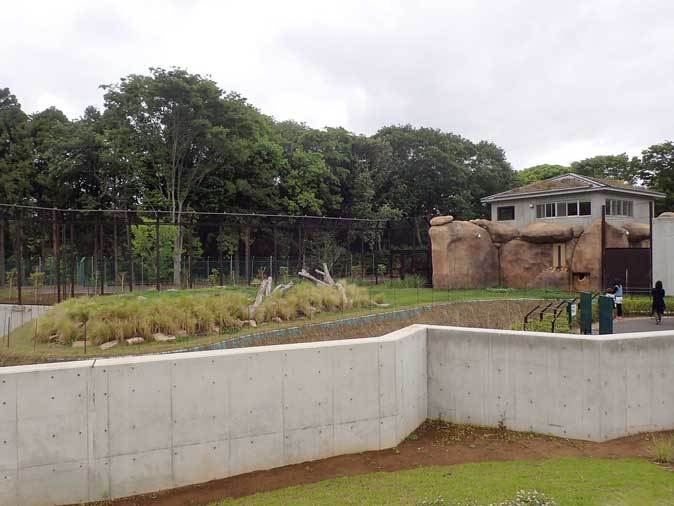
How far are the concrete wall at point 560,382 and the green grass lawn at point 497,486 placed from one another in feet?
3.40

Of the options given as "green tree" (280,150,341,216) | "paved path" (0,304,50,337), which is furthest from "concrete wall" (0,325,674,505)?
"green tree" (280,150,341,216)

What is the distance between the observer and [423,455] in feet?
22.2

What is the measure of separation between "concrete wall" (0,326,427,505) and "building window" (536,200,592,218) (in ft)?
79.7

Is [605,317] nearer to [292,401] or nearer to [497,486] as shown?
[497,486]

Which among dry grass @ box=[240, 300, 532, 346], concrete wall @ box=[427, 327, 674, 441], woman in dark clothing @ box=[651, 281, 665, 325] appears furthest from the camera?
woman in dark clothing @ box=[651, 281, 665, 325]

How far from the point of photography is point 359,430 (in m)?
6.93

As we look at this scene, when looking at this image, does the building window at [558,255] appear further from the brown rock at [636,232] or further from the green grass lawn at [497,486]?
the green grass lawn at [497,486]

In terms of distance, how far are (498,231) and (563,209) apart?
16.9 ft

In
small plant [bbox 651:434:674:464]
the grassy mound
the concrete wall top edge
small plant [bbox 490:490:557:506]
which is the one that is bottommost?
small plant [bbox 651:434:674:464]

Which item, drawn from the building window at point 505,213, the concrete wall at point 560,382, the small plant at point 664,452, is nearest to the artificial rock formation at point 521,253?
the building window at point 505,213

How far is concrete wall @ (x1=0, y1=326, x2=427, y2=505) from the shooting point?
214 inches

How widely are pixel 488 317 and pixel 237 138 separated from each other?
19.7 m

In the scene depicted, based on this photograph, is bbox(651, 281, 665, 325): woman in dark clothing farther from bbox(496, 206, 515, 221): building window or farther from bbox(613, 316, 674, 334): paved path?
bbox(496, 206, 515, 221): building window

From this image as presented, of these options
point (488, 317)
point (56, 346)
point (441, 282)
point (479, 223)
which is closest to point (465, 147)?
point (479, 223)
